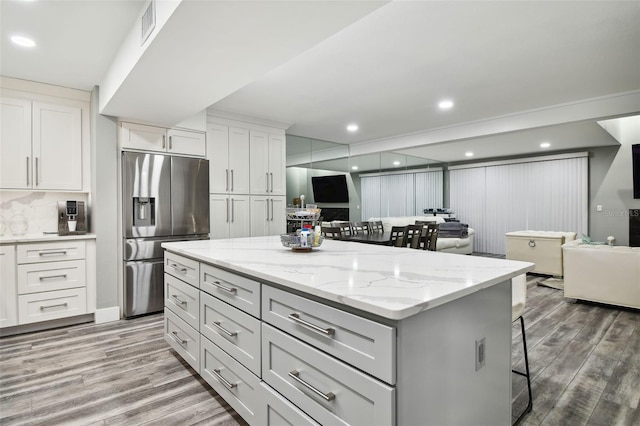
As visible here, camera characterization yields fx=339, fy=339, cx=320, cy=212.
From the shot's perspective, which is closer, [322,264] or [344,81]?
[322,264]

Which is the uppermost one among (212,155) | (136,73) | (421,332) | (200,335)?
(136,73)

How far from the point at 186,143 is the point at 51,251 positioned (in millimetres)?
1724

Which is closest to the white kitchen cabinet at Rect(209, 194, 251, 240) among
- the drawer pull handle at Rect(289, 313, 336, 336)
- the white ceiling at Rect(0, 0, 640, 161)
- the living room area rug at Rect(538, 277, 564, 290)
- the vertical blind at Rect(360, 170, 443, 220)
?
the white ceiling at Rect(0, 0, 640, 161)

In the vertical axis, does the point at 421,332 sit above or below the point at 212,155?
below

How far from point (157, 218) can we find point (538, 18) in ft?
12.6

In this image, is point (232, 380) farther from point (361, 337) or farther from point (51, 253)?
point (51, 253)

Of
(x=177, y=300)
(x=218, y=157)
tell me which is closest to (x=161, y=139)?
(x=218, y=157)

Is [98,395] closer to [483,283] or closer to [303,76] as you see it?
[483,283]

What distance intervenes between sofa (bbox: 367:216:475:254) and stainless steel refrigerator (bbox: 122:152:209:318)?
4.65 m

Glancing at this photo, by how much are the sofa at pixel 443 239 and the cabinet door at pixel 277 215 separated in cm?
319

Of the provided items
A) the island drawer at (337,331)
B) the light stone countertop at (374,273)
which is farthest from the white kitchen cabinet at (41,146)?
the island drawer at (337,331)

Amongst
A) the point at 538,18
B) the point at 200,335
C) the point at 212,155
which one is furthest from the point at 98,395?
the point at 538,18

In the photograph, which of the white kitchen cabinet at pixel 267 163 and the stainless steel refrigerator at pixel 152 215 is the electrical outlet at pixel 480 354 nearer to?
the stainless steel refrigerator at pixel 152 215

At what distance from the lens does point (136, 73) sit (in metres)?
2.45
